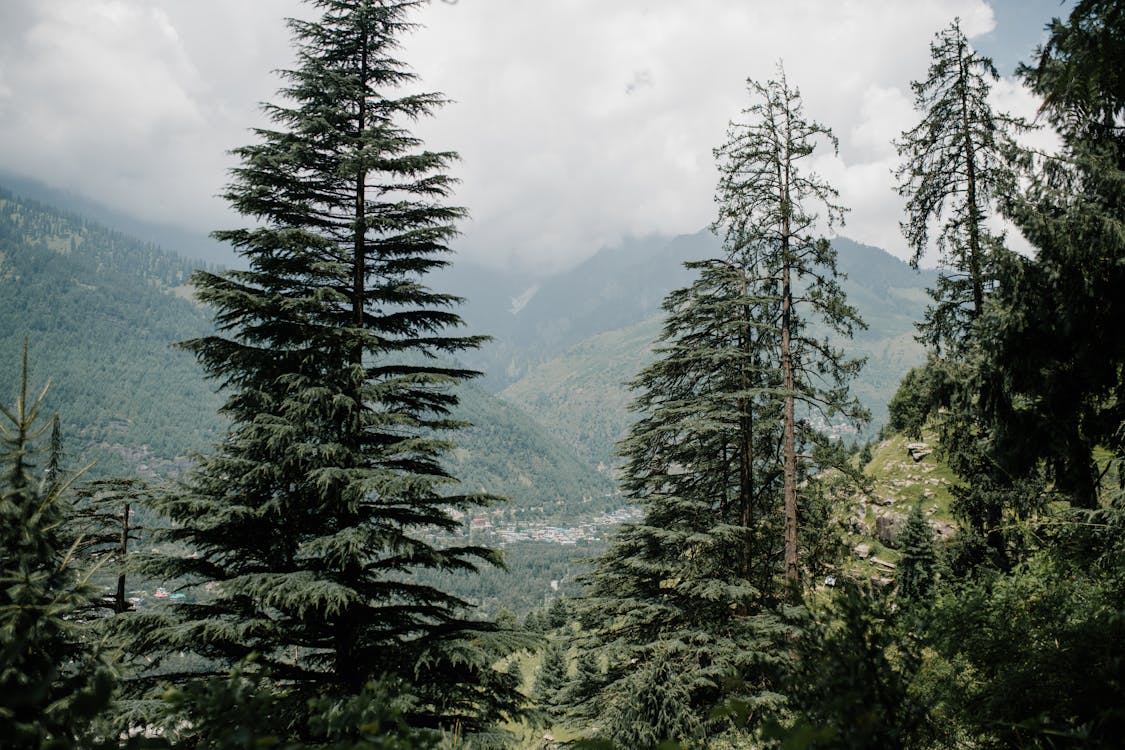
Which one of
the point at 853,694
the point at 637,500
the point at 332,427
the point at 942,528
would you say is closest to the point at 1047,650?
the point at 853,694

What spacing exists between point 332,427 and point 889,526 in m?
31.3

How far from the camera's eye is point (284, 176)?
7703 millimetres

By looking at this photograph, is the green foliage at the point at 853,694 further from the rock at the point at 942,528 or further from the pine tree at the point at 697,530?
the rock at the point at 942,528

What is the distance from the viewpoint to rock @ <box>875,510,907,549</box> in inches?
1110

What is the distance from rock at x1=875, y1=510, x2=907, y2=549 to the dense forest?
1787cm

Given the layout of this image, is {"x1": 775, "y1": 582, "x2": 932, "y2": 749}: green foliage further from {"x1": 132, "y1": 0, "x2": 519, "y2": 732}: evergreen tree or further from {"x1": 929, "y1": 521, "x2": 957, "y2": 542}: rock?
{"x1": 929, "y1": 521, "x2": 957, "y2": 542}: rock

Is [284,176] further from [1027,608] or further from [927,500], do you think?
[927,500]

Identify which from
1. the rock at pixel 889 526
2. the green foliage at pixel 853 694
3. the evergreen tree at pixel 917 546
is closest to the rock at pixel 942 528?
the evergreen tree at pixel 917 546

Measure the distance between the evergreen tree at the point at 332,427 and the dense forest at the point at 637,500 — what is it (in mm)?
54

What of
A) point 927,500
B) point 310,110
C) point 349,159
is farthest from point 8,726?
point 927,500

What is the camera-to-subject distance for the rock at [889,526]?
2819 cm

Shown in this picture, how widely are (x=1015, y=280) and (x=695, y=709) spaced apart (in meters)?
9.28

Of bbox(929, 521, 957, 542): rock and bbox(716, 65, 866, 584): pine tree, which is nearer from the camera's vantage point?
bbox(716, 65, 866, 584): pine tree

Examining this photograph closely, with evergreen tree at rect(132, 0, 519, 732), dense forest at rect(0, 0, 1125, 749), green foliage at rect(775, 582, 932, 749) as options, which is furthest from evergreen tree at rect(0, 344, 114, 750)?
green foliage at rect(775, 582, 932, 749)
